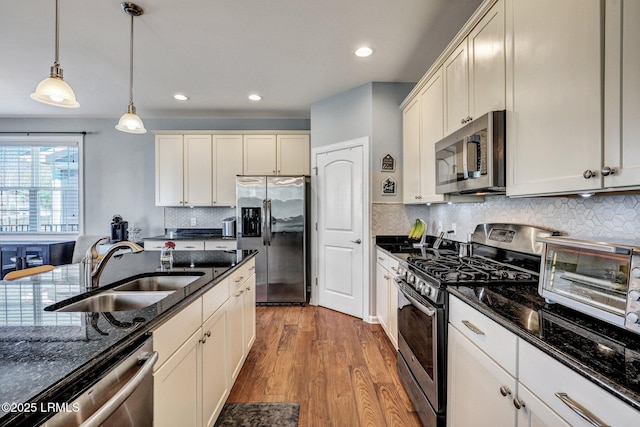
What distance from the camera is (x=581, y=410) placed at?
0.72 meters

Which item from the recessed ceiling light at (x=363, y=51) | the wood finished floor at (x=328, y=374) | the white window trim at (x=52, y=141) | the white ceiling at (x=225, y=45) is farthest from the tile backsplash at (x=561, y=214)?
the white window trim at (x=52, y=141)

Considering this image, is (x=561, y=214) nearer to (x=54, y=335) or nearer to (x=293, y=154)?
(x=54, y=335)

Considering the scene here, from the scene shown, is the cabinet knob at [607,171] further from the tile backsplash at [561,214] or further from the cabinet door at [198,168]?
the cabinet door at [198,168]

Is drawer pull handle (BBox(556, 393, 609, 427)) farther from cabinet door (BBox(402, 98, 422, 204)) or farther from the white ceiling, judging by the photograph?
the white ceiling

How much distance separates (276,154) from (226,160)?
0.77 metres

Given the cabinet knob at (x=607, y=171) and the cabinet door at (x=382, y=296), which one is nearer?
the cabinet knob at (x=607, y=171)

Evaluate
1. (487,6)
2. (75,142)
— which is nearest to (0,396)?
(487,6)

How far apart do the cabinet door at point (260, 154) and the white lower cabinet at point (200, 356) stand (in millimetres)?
2478

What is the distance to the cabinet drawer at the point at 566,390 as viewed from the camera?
0.65 m

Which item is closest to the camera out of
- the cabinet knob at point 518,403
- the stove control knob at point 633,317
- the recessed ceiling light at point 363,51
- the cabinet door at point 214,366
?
the stove control knob at point 633,317

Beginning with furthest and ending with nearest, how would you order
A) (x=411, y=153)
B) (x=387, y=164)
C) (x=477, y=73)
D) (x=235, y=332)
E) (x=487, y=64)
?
(x=387, y=164) → (x=411, y=153) → (x=235, y=332) → (x=477, y=73) → (x=487, y=64)

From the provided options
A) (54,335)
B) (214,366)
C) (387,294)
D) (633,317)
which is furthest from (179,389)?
(387,294)

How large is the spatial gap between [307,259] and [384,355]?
195 centimetres

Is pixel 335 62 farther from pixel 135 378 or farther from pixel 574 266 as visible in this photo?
pixel 135 378
